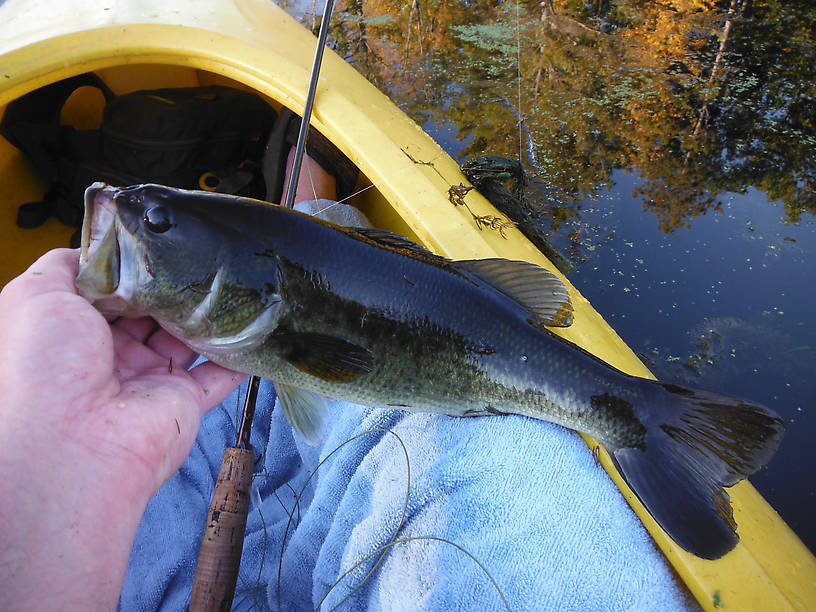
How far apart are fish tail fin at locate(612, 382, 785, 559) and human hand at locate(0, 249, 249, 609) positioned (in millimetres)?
1371

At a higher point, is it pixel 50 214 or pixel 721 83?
pixel 721 83

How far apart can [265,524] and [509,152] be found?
3.60 m

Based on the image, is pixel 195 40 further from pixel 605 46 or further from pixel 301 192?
pixel 605 46

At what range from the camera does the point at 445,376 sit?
4.95 feet

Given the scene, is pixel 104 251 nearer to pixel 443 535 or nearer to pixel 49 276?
pixel 49 276

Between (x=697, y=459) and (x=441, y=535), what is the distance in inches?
30.4

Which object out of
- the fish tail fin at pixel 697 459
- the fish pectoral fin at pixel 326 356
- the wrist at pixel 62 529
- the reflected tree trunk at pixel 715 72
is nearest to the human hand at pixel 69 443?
the wrist at pixel 62 529

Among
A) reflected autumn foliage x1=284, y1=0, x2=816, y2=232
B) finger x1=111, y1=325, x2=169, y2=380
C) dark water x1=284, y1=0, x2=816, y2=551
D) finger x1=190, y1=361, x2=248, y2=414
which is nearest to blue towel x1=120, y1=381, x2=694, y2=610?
finger x1=190, y1=361, x2=248, y2=414

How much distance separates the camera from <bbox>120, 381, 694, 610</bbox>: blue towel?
137cm

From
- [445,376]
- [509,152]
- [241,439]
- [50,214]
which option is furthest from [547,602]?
[509,152]

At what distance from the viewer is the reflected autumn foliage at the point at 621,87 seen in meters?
3.97

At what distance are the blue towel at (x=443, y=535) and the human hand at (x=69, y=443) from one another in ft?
2.10

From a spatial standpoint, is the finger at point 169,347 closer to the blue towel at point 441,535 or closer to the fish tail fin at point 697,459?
the blue towel at point 441,535

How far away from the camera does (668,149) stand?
4219mm
